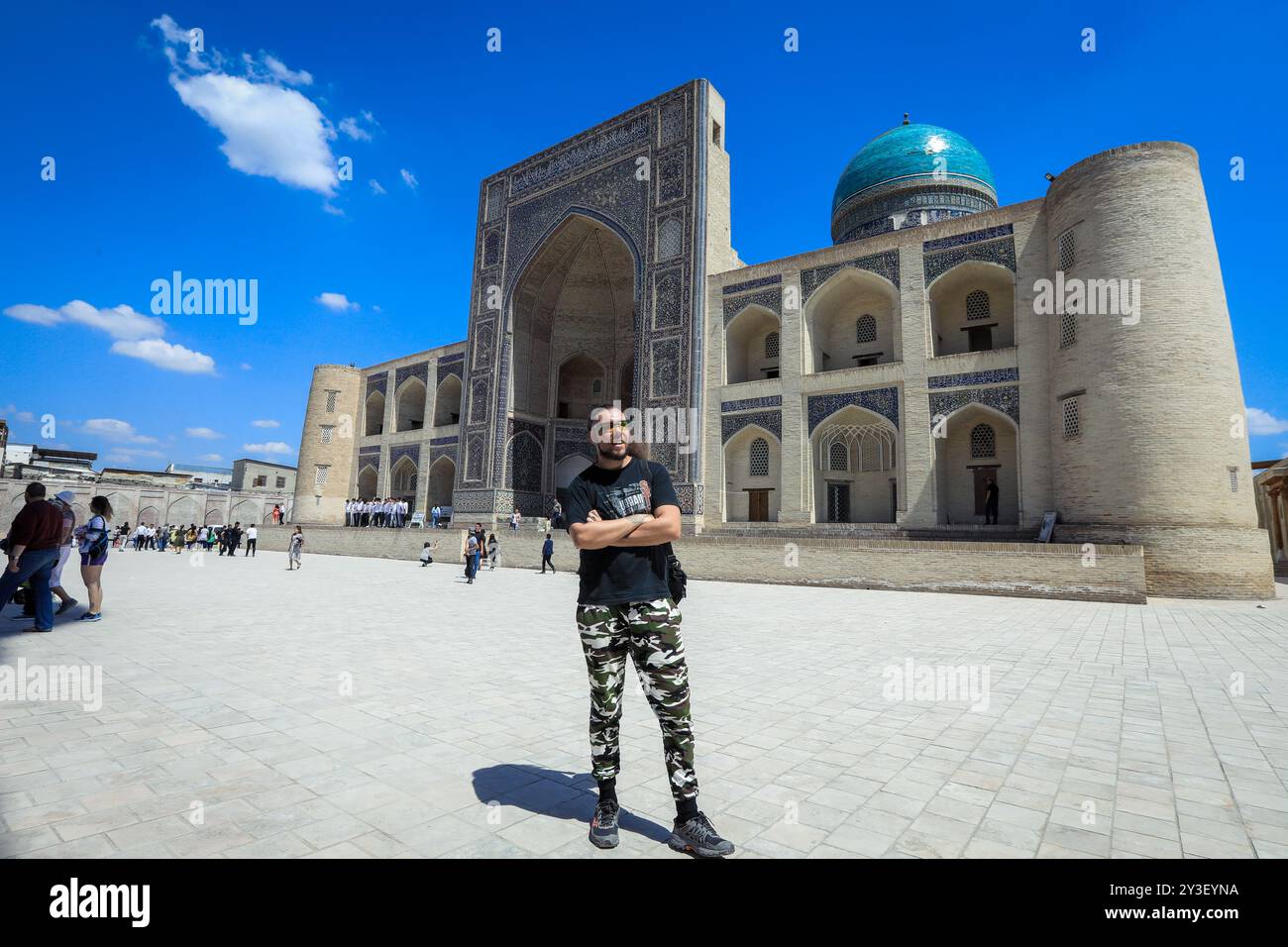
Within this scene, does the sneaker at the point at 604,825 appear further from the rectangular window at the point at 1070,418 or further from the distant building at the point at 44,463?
the distant building at the point at 44,463

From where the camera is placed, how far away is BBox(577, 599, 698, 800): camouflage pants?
79.9 inches

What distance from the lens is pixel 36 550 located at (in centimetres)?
530

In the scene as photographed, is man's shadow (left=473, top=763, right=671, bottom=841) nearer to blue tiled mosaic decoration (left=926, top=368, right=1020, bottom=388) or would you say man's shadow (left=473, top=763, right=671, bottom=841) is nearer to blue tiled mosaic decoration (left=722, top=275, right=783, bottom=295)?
blue tiled mosaic decoration (left=926, top=368, right=1020, bottom=388)

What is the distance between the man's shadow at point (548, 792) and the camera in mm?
2123

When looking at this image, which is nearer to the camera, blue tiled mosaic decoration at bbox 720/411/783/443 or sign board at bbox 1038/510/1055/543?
sign board at bbox 1038/510/1055/543

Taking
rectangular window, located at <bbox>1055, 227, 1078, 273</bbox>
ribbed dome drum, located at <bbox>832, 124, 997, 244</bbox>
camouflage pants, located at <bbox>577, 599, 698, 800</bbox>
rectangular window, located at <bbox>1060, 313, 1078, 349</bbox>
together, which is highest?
ribbed dome drum, located at <bbox>832, 124, 997, 244</bbox>

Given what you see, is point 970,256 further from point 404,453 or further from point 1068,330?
point 404,453

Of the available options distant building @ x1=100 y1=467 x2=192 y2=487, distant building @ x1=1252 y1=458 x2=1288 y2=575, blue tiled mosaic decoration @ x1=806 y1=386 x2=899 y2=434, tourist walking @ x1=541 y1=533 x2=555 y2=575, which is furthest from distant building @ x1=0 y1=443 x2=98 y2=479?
distant building @ x1=1252 y1=458 x2=1288 y2=575

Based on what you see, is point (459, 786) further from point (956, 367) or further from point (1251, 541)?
point (956, 367)

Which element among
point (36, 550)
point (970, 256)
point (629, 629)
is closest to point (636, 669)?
point (629, 629)

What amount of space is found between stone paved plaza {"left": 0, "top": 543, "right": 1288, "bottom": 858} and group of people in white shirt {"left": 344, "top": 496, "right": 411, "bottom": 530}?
1980 cm

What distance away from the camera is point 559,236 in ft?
72.1
